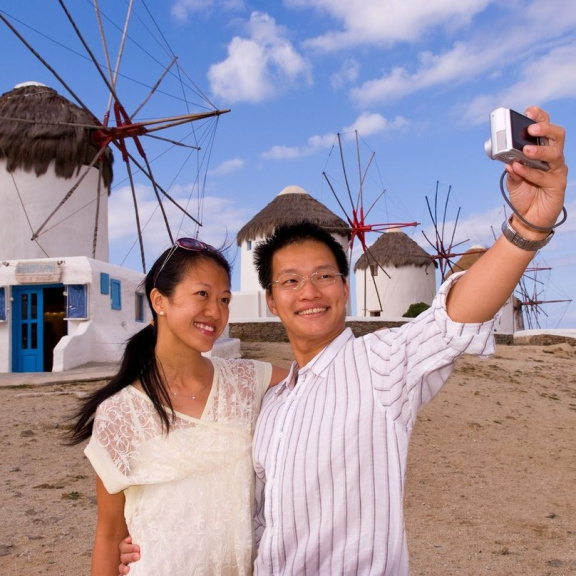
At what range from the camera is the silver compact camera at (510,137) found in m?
1.14

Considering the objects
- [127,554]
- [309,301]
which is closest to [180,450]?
[127,554]

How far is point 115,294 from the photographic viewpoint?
10.6m

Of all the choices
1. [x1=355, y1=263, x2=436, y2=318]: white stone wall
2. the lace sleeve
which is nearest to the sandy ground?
the lace sleeve

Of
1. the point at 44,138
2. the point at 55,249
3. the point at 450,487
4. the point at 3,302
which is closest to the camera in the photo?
the point at 450,487

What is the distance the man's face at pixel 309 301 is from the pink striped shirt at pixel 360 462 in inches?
7.8

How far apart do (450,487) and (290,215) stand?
16.2 metres

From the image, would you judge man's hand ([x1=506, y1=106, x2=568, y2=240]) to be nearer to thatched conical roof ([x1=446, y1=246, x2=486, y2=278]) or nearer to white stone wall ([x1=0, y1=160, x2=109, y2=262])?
white stone wall ([x1=0, y1=160, x2=109, y2=262])

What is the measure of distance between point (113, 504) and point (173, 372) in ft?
1.28

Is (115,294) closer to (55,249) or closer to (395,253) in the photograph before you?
(55,249)

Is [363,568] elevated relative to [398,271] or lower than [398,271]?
lower

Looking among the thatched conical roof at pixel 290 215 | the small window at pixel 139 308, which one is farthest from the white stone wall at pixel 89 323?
the thatched conical roof at pixel 290 215

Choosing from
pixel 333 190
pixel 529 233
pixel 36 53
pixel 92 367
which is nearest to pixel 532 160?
pixel 529 233

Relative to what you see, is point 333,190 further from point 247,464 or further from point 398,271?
point 247,464

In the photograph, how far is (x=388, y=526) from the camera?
1400 mm
